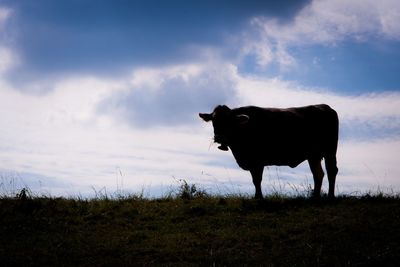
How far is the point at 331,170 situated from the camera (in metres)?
15.1

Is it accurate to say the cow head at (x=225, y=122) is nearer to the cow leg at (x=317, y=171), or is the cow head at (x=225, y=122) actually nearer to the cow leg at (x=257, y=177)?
the cow leg at (x=257, y=177)

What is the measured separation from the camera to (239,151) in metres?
14.4

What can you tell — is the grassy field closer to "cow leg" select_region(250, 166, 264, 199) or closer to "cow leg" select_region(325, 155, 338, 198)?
"cow leg" select_region(250, 166, 264, 199)

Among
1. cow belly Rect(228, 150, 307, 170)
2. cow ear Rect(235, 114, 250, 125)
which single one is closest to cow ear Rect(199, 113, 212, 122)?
cow ear Rect(235, 114, 250, 125)

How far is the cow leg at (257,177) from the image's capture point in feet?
45.8

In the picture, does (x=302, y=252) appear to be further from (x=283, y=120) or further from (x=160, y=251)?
(x=283, y=120)

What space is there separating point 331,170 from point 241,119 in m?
3.36

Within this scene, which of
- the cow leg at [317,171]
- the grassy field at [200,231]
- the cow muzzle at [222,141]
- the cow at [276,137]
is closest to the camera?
the grassy field at [200,231]

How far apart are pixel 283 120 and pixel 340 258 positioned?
6643mm

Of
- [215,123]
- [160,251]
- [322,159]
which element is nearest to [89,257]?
[160,251]

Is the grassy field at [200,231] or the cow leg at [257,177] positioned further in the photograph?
the cow leg at [257,177]

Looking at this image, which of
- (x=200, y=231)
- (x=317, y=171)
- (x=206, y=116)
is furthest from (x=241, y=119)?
(x=200, y=231)

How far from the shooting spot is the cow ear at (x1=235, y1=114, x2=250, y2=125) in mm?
14016

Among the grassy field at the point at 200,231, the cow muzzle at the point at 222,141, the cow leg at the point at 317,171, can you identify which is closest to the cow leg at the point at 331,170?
the cow leg at the point at 317,171
